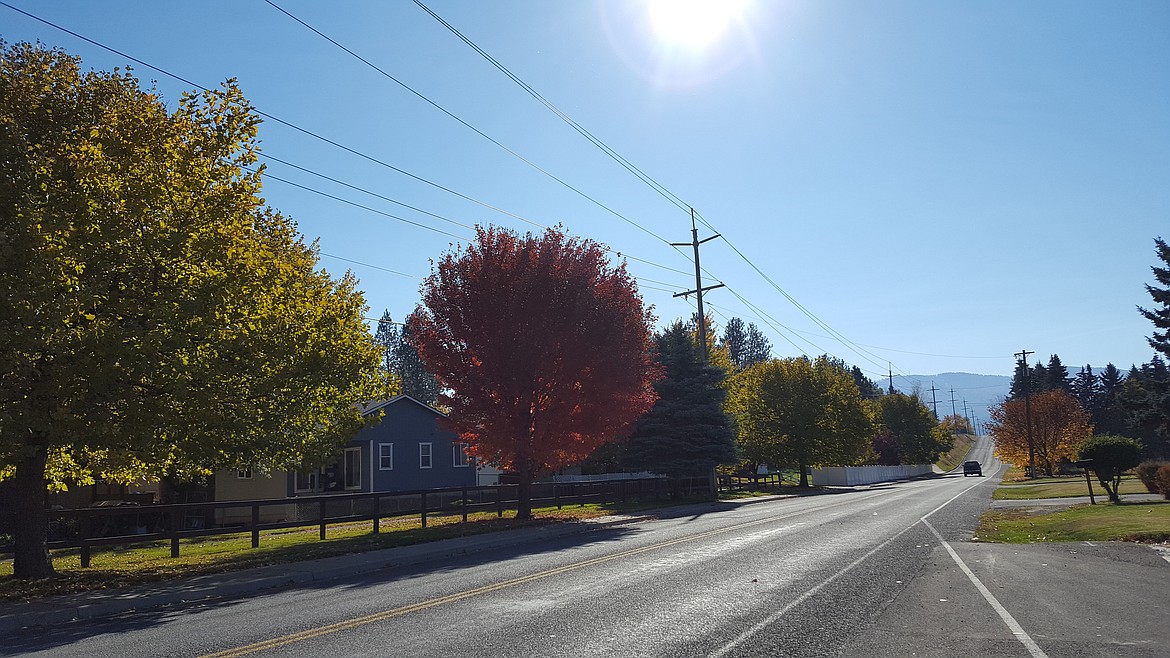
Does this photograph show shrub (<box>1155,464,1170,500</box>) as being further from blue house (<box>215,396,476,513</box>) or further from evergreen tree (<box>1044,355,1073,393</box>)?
evergreen tree (<box>1044,355,1073,393</box>)

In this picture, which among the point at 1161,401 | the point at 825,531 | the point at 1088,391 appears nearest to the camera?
the point at 825,531

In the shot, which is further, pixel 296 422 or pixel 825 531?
pixel 825 531

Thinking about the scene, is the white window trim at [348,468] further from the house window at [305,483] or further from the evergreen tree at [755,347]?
the evergreen tree at [755,347]

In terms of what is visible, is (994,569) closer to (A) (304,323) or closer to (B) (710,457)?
(A) (304,323)

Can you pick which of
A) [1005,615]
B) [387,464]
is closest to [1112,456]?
[1005,615]

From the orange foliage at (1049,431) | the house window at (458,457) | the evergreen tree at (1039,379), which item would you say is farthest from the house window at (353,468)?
the evergreen tree at (1039,379)

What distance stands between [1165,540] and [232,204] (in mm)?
19349

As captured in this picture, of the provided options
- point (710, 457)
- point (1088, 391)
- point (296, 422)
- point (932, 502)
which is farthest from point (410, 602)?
point (1088, 391)

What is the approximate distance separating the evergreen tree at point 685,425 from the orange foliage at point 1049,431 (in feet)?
125

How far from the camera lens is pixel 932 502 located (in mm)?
33656

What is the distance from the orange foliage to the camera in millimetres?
65375

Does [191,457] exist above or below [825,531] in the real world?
above

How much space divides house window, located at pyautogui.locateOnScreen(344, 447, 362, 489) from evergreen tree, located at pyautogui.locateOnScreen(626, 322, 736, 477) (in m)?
13.7

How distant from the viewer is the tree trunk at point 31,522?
1377cm
